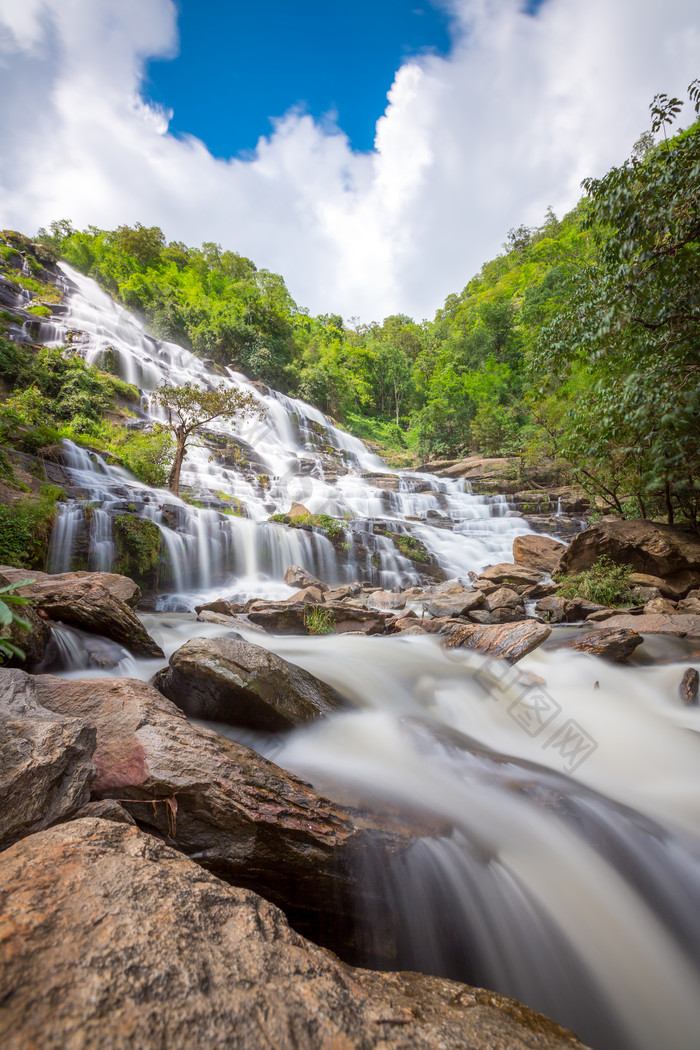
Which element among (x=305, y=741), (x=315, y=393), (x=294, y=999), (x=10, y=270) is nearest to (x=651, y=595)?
(x=305, y=741)

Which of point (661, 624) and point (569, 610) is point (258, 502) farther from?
point (661, 624)

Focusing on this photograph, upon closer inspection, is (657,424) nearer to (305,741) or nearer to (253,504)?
(305,741)

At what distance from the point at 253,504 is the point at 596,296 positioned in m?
11.9

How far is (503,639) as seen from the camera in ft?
17.3

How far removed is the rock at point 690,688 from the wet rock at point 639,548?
4.76 metres

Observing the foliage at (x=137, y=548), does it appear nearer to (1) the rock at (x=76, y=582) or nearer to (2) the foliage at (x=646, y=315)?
(1) the rock at (x=76, y=582)

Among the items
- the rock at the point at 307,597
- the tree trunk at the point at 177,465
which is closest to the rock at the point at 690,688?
the rock at the point at 307,597

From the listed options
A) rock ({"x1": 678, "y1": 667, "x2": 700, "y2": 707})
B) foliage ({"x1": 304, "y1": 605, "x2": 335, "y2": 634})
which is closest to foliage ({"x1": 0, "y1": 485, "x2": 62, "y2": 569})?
foliage ({"x1": 304, "y1": 605, "x2": 335, "y2": 634})

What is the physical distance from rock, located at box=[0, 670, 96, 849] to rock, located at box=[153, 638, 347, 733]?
124 centimetres

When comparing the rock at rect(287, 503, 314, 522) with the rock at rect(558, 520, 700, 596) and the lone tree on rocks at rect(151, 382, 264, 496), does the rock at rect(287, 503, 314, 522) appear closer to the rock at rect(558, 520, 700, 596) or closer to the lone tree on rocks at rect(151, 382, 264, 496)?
the lone tree on rocks at rect(151, 382, 264, 496)

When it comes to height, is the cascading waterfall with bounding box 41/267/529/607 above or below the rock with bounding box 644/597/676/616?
above

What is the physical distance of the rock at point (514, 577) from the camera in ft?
31.8

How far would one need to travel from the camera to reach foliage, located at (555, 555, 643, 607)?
301 inches

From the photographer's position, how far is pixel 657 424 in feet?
22.8
